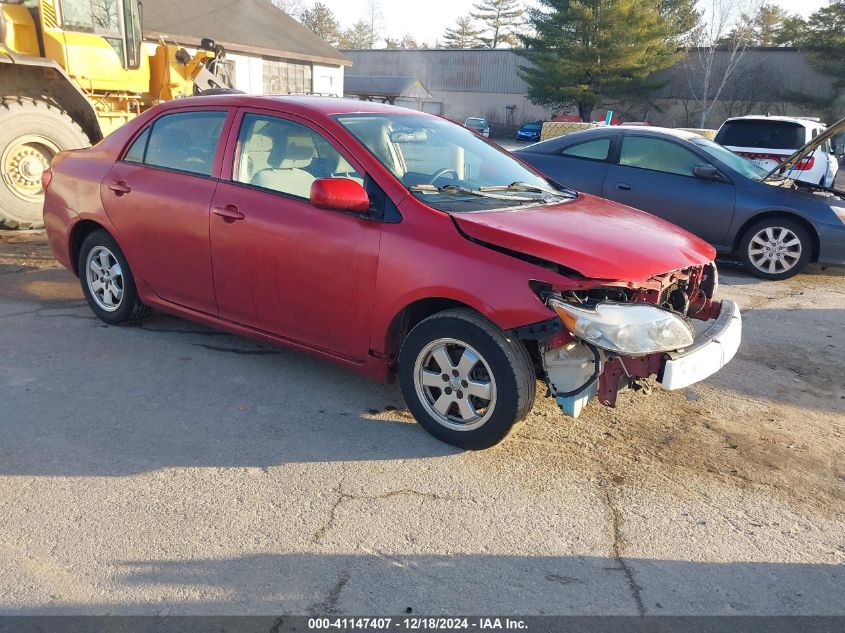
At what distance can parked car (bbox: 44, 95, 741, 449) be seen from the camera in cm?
336

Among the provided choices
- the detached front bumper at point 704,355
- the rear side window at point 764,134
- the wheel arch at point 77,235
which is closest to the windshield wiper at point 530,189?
the detached front bumper at point 704,355

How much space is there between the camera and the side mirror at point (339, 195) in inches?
145

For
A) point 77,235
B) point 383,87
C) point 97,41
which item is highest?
point 97,41

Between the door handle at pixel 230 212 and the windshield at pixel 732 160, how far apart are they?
5784 millimetres

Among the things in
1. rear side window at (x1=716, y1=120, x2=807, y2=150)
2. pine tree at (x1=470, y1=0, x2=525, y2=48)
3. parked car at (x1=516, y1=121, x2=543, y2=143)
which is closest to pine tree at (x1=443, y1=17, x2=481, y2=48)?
pine tree at (x1=470, y1=0, x2=525, y2=48)

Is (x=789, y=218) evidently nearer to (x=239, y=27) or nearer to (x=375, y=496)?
(x=375, y=496)

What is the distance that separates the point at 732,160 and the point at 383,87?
3953cm

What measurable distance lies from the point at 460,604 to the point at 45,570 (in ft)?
5.18

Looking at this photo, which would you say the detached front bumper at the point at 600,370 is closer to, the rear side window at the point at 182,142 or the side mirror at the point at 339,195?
the side mirror at the point at 339,195

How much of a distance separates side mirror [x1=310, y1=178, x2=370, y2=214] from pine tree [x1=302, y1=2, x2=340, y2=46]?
82960mm

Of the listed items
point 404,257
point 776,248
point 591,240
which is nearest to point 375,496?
point 404,257

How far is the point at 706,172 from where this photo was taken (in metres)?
7.70

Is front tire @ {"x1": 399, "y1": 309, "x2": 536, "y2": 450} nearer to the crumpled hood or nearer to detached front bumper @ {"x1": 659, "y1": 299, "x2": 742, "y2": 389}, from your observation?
the crumpled hood

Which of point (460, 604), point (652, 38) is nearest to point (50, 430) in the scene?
point (460, 604)
